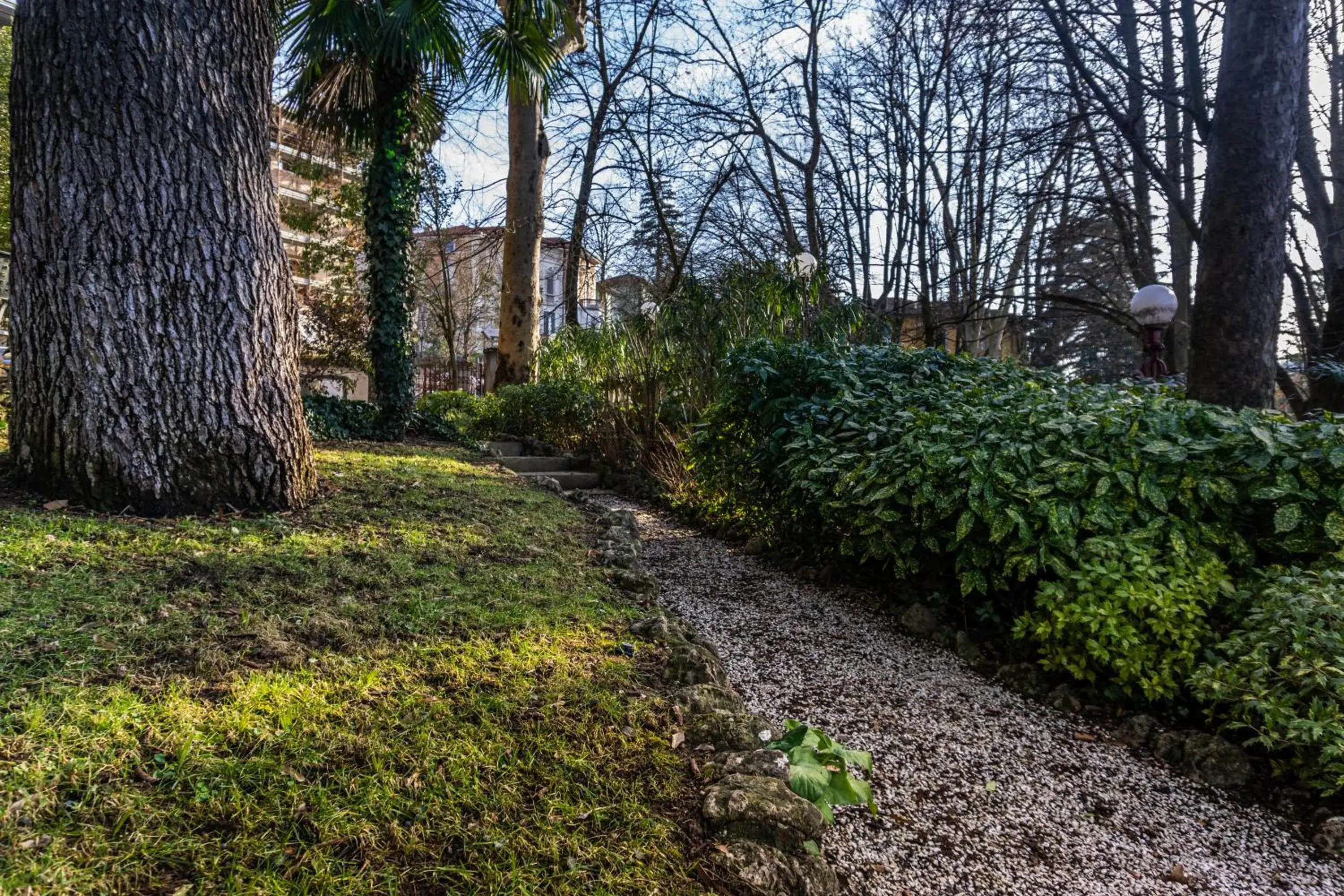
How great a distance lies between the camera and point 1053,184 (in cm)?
1008

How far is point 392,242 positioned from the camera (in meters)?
6.38


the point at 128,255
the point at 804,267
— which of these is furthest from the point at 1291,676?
the point at 804,267

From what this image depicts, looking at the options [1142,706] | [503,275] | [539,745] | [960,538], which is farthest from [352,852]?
[503,275]

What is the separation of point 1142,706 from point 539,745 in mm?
2162

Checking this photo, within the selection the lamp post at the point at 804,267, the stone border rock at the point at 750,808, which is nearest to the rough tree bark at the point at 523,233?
the lamp post at the point at 804,267

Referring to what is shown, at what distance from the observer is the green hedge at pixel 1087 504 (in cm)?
217

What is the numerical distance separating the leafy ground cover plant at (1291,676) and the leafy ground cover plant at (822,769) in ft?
4.15

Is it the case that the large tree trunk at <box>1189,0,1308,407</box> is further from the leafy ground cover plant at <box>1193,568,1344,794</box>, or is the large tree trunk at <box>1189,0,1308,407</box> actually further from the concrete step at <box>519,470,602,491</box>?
the concrete step at <box>519,470,602,491</box>

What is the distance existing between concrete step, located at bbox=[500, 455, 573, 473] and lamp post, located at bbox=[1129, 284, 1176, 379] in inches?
255

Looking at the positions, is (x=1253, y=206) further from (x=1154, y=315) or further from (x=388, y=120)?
(x=388, y=120)

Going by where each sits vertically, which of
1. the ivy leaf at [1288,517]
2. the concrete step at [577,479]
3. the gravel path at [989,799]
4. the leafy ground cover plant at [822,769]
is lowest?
the gravel path at [989,799]

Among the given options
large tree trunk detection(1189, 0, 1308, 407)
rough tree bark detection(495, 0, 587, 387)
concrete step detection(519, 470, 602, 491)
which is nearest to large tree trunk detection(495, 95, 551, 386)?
rough tree bark detection(495, 0, 587, 387)

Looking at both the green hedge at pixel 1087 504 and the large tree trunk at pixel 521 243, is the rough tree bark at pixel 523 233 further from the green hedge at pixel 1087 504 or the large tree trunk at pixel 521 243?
the green hedge at pixel 1087 504

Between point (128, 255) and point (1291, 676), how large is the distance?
12.9ft
